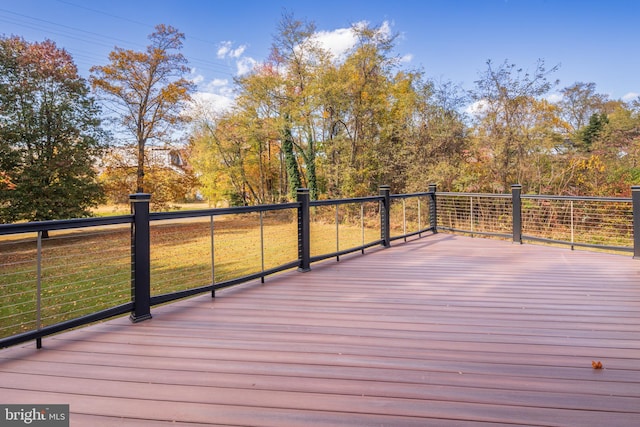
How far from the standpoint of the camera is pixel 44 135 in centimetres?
1346

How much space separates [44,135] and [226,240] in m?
7.74

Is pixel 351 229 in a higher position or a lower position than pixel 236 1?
lower

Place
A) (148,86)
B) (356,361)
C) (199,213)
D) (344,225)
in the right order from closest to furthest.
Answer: (356,361)
(199,213)
(344,225)
(148,86)

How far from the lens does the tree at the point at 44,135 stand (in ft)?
41.4

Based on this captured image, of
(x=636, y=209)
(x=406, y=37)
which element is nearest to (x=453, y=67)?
(x=406, y=37)

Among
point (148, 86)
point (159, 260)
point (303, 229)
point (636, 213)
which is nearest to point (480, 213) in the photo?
point (636, 213)

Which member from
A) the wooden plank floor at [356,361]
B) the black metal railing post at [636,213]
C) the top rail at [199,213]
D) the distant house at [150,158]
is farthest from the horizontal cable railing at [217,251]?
the black metal railing post at [636,213]

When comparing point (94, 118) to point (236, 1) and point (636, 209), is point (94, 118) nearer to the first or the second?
point (236, 1)

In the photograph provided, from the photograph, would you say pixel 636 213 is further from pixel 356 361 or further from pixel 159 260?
pixel 159 260

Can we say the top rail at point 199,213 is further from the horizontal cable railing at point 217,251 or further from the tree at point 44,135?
the tree at point 44,135

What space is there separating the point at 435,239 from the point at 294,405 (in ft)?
21.1

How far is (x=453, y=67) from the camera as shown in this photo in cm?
1317

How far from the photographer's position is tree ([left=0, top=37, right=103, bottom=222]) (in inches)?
497

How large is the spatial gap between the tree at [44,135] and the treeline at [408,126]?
4.59 meters
